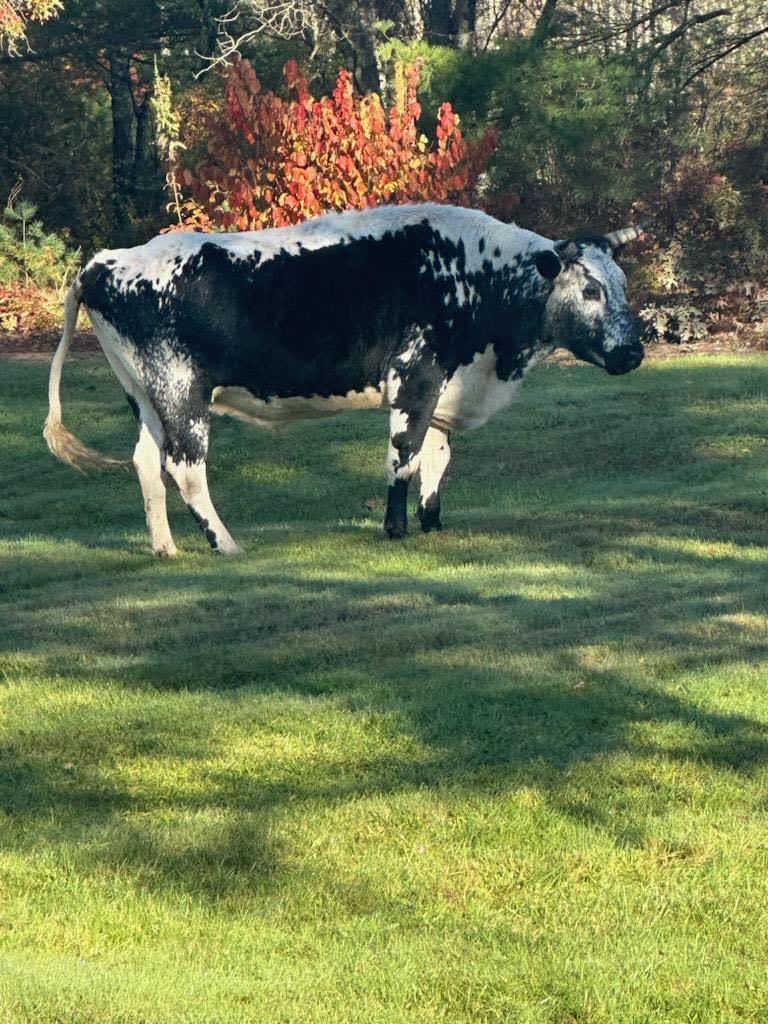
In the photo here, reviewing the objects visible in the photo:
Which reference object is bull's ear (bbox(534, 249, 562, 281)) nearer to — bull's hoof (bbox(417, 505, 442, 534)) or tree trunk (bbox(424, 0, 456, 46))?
bull's hoof (bbox(417, 505, 442, 534))

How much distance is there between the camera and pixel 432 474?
43.3 ft

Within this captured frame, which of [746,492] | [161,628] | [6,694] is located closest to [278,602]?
[161,628]

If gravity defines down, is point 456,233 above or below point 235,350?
above

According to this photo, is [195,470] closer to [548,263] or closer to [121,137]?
[548,263]

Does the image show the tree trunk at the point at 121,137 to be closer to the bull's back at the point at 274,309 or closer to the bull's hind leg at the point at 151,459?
the bull's hind leg at the point at 151,459

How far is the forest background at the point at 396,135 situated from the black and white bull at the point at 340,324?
34.9ft

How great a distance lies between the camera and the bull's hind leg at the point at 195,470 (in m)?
12.3

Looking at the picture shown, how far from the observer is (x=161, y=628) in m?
9.57

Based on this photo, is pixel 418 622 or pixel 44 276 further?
pixel 44 276

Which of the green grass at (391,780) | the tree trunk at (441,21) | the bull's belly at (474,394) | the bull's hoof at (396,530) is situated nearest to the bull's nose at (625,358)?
the bull's belly at (474,394)

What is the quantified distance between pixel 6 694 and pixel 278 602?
8.06ft

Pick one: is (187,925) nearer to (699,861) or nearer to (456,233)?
(699,861)

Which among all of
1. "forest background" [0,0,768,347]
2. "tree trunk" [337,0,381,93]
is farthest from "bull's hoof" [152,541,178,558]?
"tree trunk" [337,0,381,93]

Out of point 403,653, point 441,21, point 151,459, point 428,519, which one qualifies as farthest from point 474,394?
point 441,21
